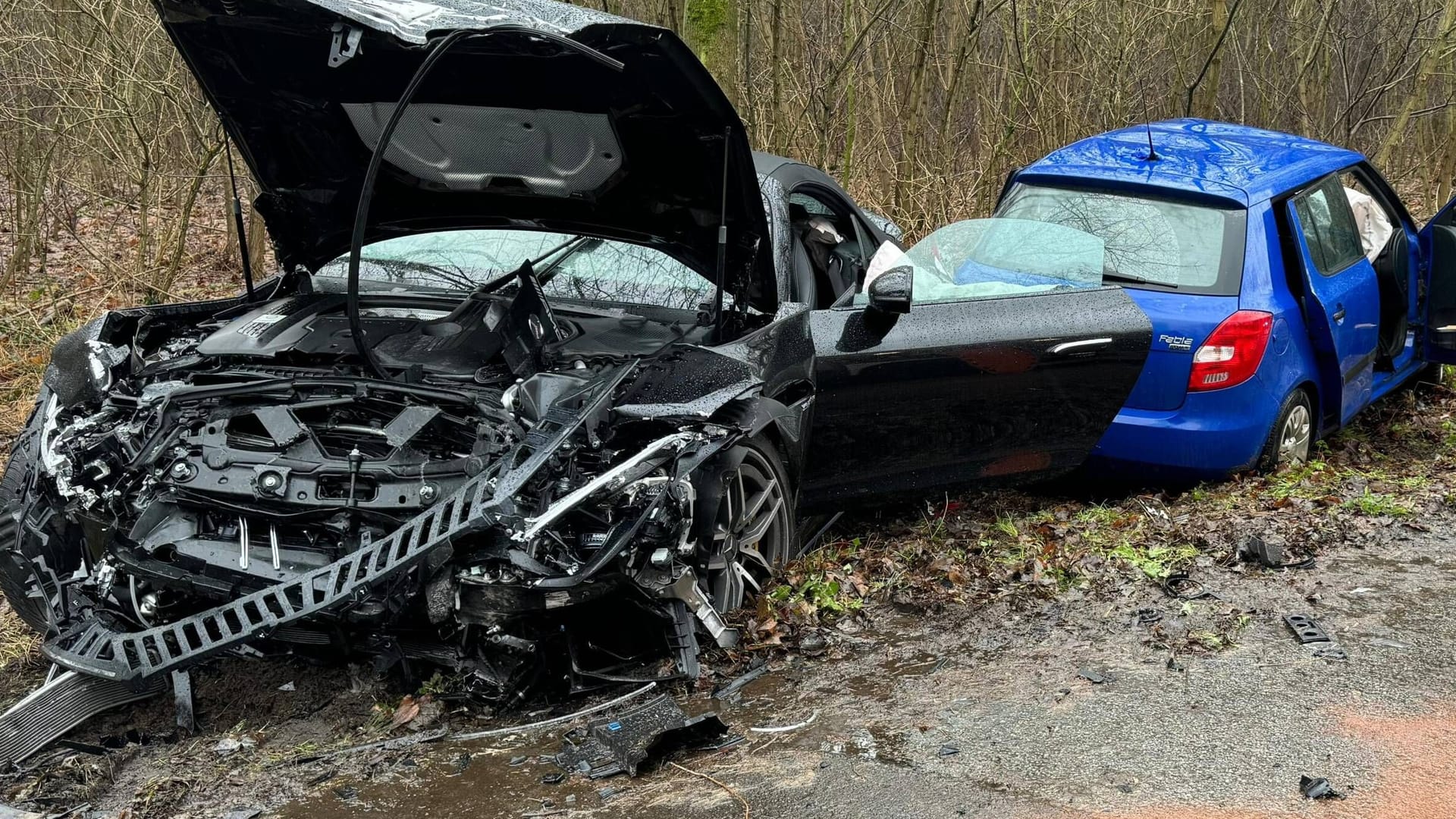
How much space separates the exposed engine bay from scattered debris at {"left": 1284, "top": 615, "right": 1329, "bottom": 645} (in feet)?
6.46

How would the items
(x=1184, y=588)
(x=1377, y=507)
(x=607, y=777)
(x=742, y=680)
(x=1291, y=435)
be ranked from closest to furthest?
(x=607, y=777)
(x=742, y=680)
(x=1184, y=588)
(x=1377, y=507)
(x=1291, y=435)

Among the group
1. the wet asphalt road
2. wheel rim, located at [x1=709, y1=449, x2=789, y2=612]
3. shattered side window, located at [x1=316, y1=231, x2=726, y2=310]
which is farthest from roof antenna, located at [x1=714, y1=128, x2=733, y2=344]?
the wet asphalt road

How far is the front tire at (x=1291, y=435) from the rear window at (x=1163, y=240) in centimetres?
77

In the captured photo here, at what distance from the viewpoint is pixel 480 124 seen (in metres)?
4.55

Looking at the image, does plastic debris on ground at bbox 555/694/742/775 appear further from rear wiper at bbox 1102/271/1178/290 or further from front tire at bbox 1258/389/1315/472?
front tire at bbox 1258/389/1315/472

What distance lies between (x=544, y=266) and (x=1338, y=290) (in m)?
4.04

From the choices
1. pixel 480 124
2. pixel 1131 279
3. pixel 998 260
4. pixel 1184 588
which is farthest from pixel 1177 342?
pixel 480 124

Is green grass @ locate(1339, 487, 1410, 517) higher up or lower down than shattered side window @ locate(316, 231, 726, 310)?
lower down

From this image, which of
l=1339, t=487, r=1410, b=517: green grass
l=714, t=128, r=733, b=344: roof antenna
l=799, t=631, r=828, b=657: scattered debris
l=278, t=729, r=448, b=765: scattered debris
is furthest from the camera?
l=1339, t=487, r=1410, b=517: green grass

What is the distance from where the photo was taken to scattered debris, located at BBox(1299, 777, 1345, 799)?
3180 mm

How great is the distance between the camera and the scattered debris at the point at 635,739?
347 centimetres

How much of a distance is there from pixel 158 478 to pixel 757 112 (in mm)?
9491

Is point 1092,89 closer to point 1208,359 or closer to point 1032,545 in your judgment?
point 1208,359

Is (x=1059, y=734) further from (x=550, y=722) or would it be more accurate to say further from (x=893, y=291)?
(x=893, y=291)
